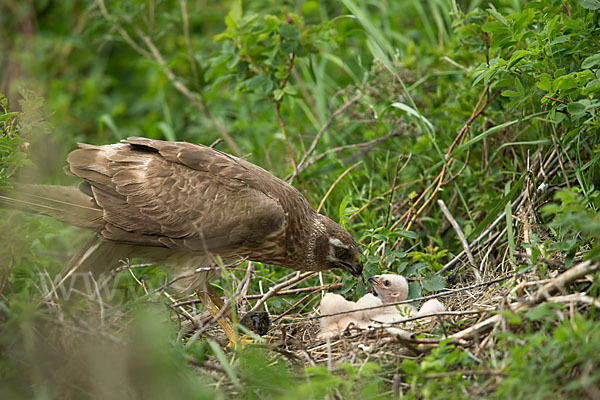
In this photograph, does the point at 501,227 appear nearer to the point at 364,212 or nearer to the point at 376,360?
the point at 364,212

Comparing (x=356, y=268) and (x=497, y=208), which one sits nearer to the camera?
(x=497, y=208)

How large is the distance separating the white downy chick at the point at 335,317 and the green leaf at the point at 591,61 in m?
2.01

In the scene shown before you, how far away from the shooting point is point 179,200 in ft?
14.5

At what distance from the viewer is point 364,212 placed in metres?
5.32

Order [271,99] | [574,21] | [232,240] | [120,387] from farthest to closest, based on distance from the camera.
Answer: [271,99], [232,240], [574,21], [120,387]

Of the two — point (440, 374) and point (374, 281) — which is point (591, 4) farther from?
point (440, 374)

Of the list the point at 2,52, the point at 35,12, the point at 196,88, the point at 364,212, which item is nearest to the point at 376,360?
the point at 364,212

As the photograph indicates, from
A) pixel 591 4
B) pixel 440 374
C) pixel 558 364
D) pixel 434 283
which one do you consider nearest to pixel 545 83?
pixel 591 4

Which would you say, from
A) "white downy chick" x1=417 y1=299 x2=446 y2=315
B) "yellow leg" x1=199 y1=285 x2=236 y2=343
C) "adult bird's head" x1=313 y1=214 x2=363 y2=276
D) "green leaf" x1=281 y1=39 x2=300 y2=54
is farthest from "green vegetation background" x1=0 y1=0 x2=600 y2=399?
"yellow leg" x1=199 y1=285 x2=236 y2=343

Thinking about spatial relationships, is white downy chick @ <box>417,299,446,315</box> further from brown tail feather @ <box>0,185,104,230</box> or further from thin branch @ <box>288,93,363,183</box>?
brown tail feather @ <box>0,185,104,230</box>

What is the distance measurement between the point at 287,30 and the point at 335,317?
250cm

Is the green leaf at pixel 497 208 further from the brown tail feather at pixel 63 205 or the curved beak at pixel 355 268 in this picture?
the brown tail feather at pixel 63 205

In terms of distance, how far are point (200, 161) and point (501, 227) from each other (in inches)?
84.9

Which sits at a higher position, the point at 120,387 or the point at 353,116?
the point at 120,387
